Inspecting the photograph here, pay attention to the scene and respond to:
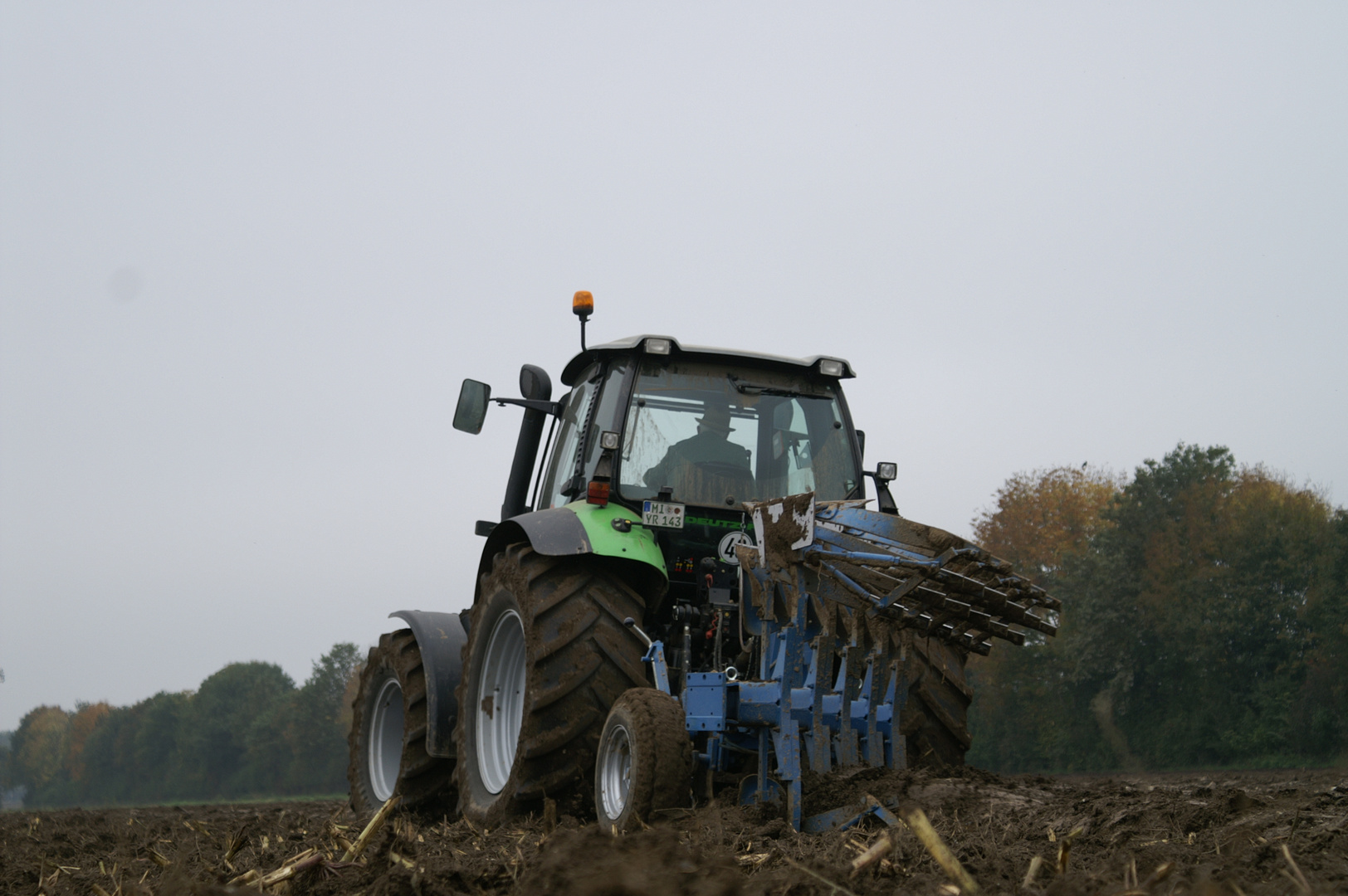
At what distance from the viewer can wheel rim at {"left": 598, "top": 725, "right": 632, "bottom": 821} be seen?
4.43 metres

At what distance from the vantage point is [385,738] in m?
7.30

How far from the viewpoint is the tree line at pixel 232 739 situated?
3722 cm

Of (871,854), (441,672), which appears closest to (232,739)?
Answer: (441,672)

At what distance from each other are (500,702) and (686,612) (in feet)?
3.84

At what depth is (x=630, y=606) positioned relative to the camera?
201 inches

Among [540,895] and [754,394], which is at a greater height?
[754,394]

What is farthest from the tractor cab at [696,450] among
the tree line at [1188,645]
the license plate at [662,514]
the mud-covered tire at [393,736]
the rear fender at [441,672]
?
the tree line at [1188,645]

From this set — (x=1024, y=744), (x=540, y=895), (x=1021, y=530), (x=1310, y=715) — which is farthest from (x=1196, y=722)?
(x=540, y=895)

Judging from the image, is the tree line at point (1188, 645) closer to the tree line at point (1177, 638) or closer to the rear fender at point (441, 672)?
the tree line at point (1177, 638)

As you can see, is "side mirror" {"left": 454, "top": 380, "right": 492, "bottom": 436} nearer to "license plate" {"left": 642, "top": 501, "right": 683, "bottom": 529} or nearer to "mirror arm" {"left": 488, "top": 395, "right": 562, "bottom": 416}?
"mirror arm" {"left": 488, "top": 395, "right": 562, "bottom": 416}

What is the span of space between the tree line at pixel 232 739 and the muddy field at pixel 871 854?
32549mm

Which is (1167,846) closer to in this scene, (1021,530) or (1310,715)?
(1310,715)

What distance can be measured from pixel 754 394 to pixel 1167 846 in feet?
11.3

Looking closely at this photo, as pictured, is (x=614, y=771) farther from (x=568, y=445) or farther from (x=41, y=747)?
(x=41, y=747)
